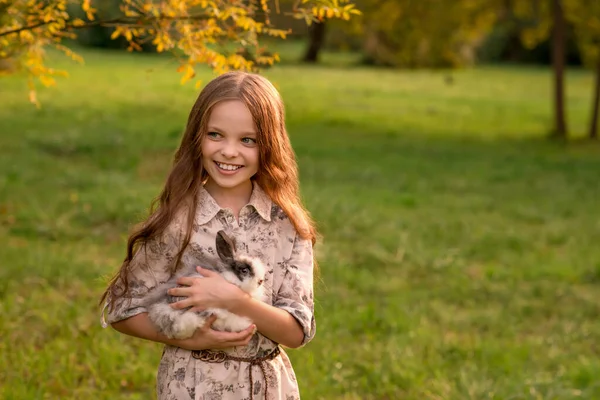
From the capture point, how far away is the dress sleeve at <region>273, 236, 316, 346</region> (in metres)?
2.77

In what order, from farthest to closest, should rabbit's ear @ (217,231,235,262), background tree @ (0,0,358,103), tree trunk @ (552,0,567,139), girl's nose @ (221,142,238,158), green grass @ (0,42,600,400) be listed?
tree trunk @ (552,0,567,139)
green grass @ (0,42,600,400)
background tree @ (0,0,358,103)
girl's nose @ (221,142,238,158)
rabbit's ear @ (217,231,235,262)

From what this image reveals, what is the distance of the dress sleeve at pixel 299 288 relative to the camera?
277cm

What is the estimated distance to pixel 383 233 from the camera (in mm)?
8766

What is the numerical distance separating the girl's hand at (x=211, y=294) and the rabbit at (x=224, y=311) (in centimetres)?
2

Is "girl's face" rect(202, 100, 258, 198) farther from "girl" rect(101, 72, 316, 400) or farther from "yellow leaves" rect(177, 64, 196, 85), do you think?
"yellow leaves" rect(177, 64, 196, 85)

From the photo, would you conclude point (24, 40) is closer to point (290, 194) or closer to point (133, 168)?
point (290, 194)

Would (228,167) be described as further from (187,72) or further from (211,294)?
(187,72)

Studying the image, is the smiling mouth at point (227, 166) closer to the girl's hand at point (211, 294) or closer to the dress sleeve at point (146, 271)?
the dress sleeve at point (146, 271)

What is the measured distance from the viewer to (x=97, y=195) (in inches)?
363

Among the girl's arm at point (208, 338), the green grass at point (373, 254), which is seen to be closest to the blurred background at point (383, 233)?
the green grass at point (373, 254)

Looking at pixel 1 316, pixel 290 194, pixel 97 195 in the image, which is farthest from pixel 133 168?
pixel 290 194

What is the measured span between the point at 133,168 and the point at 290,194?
8792mm

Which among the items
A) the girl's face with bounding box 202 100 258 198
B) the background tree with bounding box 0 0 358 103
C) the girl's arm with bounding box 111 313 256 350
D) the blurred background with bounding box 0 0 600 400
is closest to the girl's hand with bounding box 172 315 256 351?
the girl's arm with bounding box 111 313 256 350

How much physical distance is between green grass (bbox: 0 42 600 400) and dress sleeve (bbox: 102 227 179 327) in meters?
0.60
